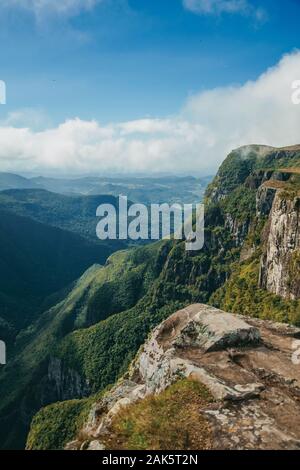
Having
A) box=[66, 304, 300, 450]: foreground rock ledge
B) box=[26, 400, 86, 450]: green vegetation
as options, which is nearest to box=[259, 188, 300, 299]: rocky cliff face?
box=[26, 400, 86, 450]: green vegetation

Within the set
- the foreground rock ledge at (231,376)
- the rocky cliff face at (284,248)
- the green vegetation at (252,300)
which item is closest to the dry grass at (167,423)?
the foreground rock ledge at (231,376)

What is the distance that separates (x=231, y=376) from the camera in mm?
23266

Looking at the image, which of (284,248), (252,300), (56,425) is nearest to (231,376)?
(284,248)

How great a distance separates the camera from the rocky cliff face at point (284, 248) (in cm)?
11356

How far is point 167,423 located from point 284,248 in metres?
106

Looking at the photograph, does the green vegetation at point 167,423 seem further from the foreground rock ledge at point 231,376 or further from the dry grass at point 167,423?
the foreground rock ledge at point 231,376

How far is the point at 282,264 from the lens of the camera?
122 meters

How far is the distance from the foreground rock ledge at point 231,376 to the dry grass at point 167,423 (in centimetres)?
50

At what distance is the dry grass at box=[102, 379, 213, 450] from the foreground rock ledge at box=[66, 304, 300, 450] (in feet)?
1.65

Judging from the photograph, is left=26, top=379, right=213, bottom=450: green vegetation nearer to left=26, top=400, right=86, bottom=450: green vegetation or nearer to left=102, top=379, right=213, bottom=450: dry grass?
left=102, top=379, right=213, bottom=450: dry grass

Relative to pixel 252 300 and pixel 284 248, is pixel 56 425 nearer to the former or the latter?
pixel 252 300
